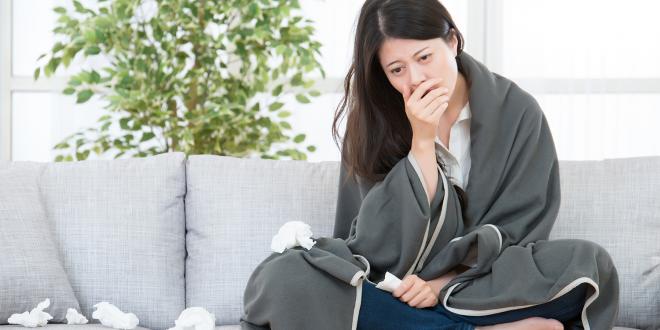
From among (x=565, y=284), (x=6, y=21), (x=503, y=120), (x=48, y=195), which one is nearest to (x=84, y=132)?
(x=6, y=21)

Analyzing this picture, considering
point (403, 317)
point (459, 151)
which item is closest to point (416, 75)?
point (459, 151)

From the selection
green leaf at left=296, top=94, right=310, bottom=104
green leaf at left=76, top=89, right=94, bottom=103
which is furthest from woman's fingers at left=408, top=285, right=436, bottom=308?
green leaf at left=76, top=89, right=94, bottom=103

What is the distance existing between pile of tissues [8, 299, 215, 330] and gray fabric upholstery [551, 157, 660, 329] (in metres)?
0.94

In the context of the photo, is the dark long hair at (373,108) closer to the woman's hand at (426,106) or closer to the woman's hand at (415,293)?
the woman's hand at (426,106)

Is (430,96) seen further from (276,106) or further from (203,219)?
(276,106)

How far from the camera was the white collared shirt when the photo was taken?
6.94 feet

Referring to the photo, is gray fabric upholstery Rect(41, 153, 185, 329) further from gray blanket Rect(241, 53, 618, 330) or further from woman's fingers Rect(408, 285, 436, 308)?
woman's fingers Rect(408, 285, 436, 308)

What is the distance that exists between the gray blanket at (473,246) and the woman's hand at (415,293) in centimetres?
3

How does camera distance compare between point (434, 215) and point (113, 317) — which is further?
point (113, 317)

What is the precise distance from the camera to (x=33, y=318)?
6.87 feet

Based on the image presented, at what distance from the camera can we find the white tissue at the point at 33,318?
2088mm

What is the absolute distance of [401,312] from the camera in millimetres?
1864

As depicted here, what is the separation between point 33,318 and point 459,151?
1119 mm

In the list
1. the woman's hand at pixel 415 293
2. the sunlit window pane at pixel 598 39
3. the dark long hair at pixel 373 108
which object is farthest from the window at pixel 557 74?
the woman's hand at pixel 415 293
